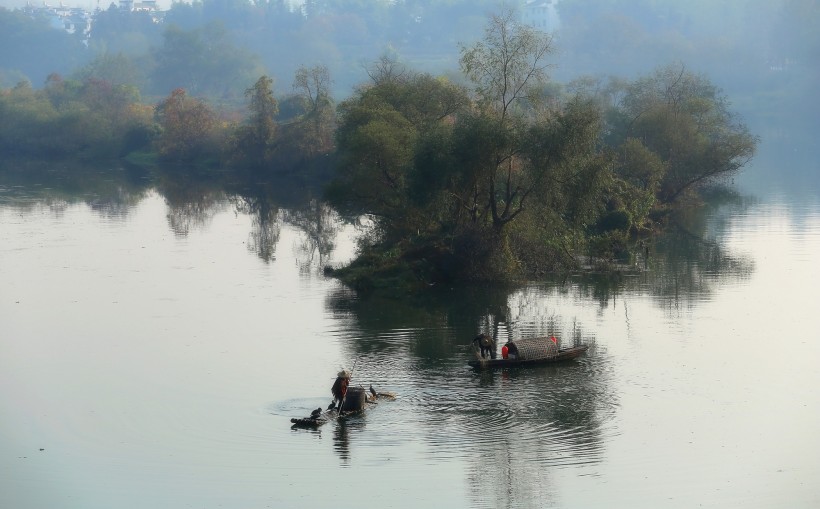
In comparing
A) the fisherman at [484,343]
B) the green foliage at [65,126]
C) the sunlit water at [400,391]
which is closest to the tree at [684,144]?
the sunlit water at [400,391]

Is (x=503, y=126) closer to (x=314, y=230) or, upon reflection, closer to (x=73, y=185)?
(x=314, y=230)

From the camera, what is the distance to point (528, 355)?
31.3 meters

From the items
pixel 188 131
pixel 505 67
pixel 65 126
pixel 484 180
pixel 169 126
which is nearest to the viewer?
pixel 484 180

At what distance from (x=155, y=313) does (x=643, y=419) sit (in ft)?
61.2

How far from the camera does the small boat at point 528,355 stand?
1218 inches

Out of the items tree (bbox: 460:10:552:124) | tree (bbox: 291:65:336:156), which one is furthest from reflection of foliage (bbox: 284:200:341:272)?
tree (bbox: 291:65:336:156)

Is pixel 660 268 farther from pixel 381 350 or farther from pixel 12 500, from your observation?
pixel 12 500

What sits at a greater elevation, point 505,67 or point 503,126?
point 505,67

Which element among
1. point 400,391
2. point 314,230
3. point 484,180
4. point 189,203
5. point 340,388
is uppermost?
point 189,203

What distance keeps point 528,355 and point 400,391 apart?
13.7 ft

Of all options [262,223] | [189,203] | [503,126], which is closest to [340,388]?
[503,126]

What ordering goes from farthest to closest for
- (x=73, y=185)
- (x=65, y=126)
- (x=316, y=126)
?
(x=65, y=126), (x=316, y=126), (x=73, y=185)

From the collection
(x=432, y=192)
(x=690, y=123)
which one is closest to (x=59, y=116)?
(x=690, y=123)

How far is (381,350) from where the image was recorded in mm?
33594
